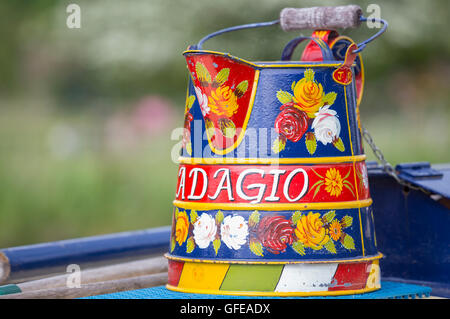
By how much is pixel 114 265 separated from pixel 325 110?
1.32m

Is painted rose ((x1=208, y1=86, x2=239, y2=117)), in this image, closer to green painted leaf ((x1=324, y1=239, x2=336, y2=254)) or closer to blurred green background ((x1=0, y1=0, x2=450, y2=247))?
green painted leaf ((x1=324, y1=239, x2=336, y2=254))

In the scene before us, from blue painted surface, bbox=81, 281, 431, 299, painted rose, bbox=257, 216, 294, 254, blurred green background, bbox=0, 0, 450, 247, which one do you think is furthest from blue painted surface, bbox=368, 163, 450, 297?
blurred green background, bbox=0, 0, 450, 247

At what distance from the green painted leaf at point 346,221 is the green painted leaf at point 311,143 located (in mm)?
224

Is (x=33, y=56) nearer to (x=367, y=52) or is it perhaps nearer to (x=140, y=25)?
(x=140, y=25)

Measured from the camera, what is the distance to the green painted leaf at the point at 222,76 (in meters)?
2.38

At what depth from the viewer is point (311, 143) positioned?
2375 mm

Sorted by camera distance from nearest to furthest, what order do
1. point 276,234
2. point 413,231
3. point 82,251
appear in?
1. point 276,234
2. point 413,231
3. point 82,251

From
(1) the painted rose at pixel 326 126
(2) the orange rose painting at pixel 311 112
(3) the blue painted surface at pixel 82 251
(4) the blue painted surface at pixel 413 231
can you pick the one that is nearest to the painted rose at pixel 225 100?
(2) the orange rose painting at pixel 311 112

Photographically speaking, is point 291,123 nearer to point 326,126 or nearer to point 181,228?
point 326,126

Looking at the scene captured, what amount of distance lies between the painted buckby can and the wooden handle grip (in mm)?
218

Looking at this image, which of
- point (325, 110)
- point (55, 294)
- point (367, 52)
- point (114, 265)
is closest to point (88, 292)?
point (55, 294)

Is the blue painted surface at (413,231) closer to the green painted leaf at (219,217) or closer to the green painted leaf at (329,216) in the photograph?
the green painted leaf at (329,216)

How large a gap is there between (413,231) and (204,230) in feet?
2.82

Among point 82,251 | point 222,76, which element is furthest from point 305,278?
point 82,251
